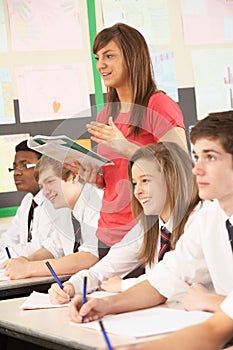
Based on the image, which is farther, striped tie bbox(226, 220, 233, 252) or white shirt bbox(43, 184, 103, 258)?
white shirt bbox(43, 184, 103, 258)

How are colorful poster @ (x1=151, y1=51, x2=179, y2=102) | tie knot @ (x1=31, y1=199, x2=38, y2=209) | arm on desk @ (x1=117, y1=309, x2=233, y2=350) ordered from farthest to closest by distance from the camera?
1. colorful poster @ (x1=151, y1=51, x2=179, y2=102)
2. tie knot @ (x1=31, y1=199, x2=38, y2=209)
3. arm on desk @ (x1=117, y1=309, x2=233, y2=350)

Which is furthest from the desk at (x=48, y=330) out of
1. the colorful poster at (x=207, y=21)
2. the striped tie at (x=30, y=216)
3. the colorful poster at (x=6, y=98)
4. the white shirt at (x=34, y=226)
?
the colorful poster at (x=207, y=21)

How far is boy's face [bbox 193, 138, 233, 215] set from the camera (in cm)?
213

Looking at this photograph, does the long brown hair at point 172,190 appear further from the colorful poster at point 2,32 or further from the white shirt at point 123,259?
the colorful poster at point 2,32

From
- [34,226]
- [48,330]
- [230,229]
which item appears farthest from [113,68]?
[34,226]

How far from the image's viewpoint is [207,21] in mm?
5250

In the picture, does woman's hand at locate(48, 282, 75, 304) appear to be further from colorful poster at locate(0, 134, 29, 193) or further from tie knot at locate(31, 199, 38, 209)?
colorful poster at locate(0, 134, 29, 193)

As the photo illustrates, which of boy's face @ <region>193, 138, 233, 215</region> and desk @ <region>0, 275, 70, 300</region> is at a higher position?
boy's face @ <region>193, 138, 233, 215</region>

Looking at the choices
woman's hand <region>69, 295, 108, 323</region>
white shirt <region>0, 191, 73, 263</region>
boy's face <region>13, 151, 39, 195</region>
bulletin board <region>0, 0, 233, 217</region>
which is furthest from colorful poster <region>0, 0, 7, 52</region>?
woman's hand <region>69, 295, 108, 323</region>

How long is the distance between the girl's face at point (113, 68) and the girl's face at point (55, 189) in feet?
2.14

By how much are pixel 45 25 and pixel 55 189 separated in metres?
1.52

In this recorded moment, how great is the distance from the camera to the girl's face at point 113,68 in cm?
300

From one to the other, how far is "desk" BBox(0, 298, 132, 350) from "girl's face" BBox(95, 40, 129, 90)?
965mm

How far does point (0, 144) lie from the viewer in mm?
4602
